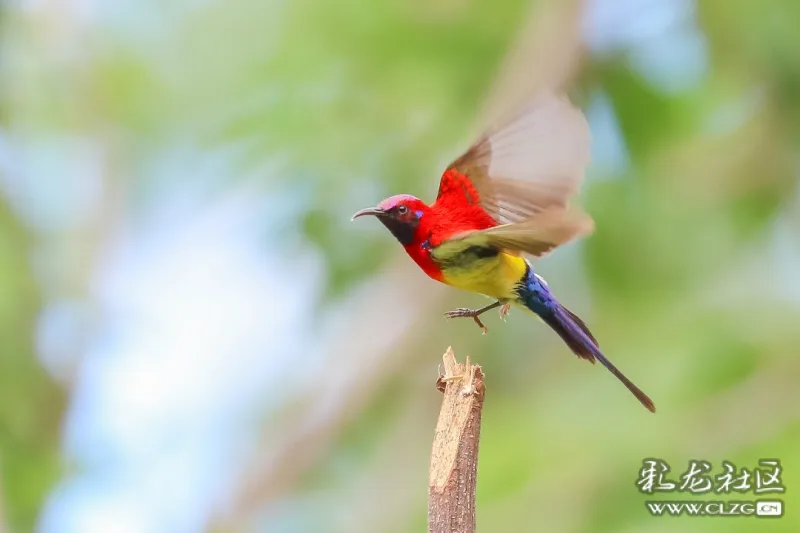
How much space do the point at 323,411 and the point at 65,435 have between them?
3.63ft

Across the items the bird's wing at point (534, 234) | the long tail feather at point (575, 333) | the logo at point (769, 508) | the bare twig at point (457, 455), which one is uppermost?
the logo at point (769, 508)

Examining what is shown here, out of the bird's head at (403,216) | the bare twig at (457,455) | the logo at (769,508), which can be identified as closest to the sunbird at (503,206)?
the bird's head at (403,216)

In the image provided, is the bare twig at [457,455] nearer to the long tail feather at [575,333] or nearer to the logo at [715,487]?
the long tail feather at [575,333]

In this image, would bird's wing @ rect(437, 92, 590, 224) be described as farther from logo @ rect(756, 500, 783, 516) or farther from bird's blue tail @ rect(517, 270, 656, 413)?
logo @ rect(756, 500, 783, 516)

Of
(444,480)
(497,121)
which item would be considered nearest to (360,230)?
(497,121)

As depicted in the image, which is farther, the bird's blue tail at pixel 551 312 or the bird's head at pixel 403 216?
the bird's blue tail at pixel 551 312

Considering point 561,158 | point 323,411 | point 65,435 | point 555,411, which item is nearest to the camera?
point 561,158

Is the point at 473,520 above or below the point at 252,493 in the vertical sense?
below

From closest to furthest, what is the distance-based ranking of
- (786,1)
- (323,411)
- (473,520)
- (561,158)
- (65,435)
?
(473,520)
(561,158)
(786,1)
(323,411)
(65,435)

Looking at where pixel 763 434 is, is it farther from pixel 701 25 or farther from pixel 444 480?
pixel 444 480

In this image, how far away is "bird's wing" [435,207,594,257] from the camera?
3.87 feet

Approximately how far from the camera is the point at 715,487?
7.52 ft

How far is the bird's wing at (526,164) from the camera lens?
1.38 m

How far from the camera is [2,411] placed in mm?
3420
